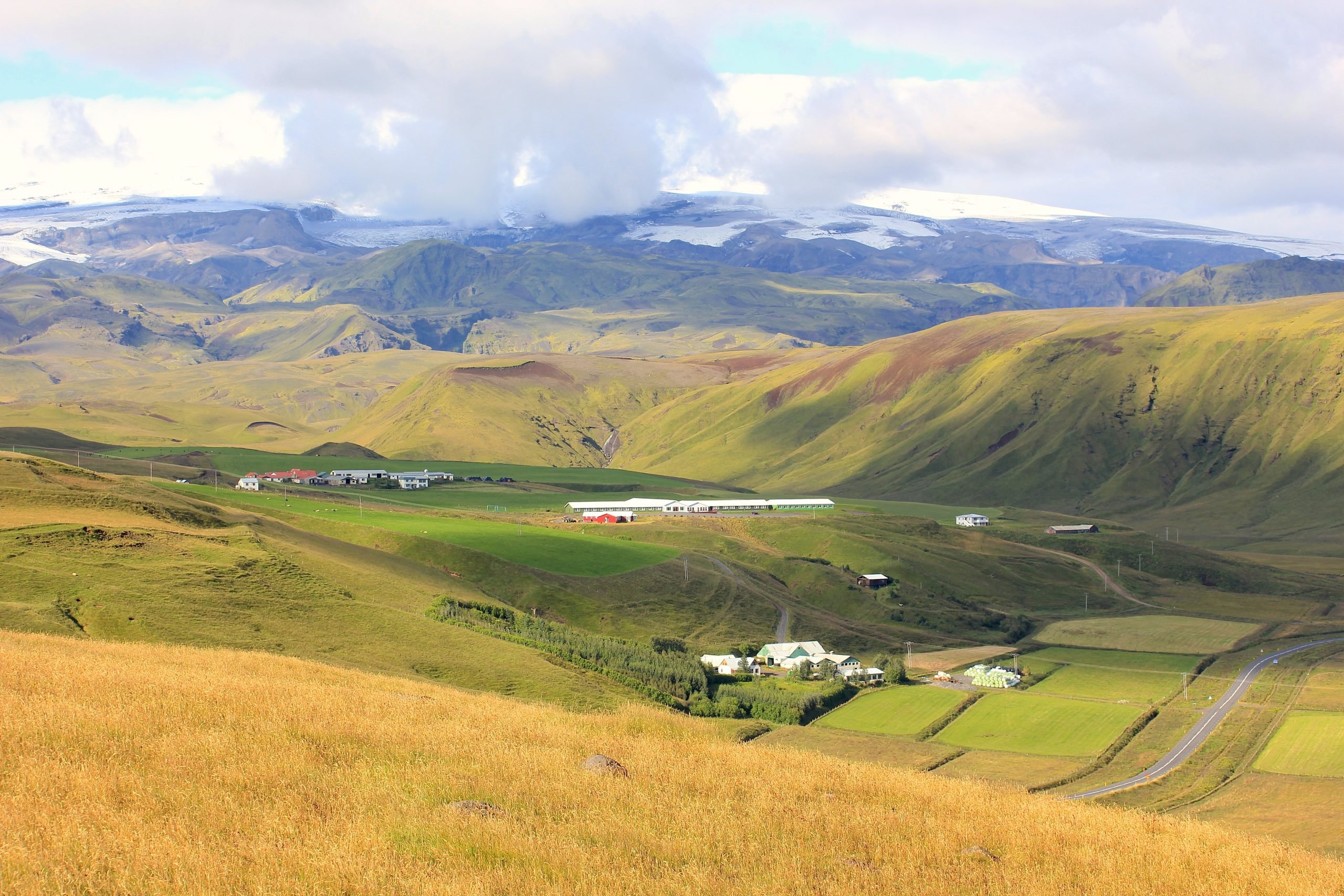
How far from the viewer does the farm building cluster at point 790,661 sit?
303 feet

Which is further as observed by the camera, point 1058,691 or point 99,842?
point 1058,691

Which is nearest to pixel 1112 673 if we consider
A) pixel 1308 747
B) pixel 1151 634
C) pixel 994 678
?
pixel 994 678

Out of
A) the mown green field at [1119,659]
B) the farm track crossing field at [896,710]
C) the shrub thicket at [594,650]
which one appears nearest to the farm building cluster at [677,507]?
the mown green field at [1119,659]

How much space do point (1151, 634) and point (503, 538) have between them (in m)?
66.6

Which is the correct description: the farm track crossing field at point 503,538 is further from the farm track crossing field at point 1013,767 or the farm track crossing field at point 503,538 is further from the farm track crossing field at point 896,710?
the farm track crossing field at point 1013,767

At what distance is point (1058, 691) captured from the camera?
94375 millimetres

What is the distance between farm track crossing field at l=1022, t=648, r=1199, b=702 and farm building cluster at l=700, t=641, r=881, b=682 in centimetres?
1403

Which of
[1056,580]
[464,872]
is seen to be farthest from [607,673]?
[1056,580]

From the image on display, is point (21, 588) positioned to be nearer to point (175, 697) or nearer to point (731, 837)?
point (175, 697)

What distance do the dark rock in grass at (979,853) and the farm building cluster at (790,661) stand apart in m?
67.3

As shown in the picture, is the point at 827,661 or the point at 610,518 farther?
the point at 610,518

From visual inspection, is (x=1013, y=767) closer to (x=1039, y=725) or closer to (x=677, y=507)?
(x=1039, y=725)

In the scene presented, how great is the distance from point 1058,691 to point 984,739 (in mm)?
19219

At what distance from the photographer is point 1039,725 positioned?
266ft
